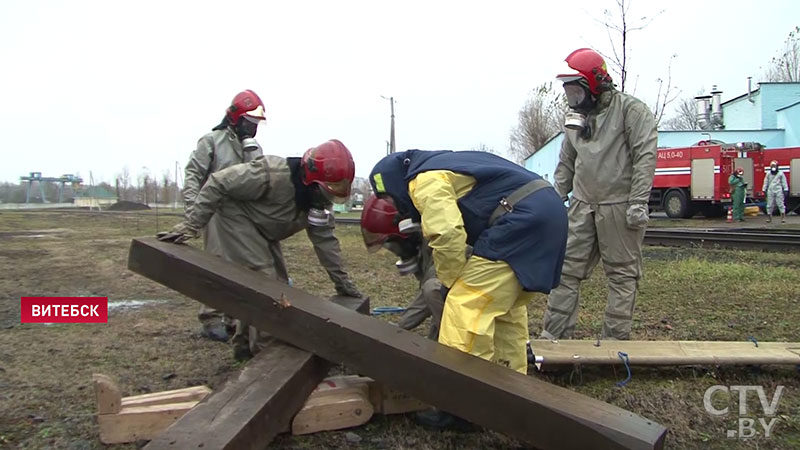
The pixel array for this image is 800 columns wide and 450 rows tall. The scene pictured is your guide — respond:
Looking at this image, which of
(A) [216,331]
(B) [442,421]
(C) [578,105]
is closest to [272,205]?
(A) [216,331]

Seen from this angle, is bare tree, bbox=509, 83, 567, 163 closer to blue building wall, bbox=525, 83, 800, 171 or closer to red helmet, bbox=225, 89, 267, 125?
blue building wall, bbox=525, 83, 800, 171

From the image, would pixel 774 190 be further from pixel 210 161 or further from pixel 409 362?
pixel 409 362

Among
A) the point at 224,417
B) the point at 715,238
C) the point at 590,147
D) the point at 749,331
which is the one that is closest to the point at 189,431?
the point at 224,417

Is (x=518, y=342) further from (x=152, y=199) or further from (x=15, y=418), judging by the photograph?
(x=152, y=199)

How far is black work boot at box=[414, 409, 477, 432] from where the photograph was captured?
3146mm

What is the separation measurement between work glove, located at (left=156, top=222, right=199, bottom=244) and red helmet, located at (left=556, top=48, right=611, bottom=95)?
8.95 ft

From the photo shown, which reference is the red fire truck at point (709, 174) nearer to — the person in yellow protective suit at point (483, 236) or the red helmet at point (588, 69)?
the red helmet at point (588, 69)

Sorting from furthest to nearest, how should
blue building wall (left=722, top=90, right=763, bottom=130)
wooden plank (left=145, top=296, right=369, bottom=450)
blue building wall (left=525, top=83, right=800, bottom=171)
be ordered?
blue building wall (left=722, top=90, right=763, bottom=130) < blue building wall (left=525, top=83, right=800, bottom=171) < wooden plank (left=145, top=296, right=369, bottom=450)

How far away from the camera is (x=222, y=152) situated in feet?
16.5

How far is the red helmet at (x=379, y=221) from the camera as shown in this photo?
3.62 metres

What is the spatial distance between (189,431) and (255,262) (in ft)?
6.93

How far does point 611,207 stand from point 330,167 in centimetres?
198

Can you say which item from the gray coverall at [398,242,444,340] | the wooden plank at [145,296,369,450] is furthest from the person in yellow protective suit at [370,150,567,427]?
the wooden plank at [145,296,369,450]

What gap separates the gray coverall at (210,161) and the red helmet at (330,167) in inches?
43.8
